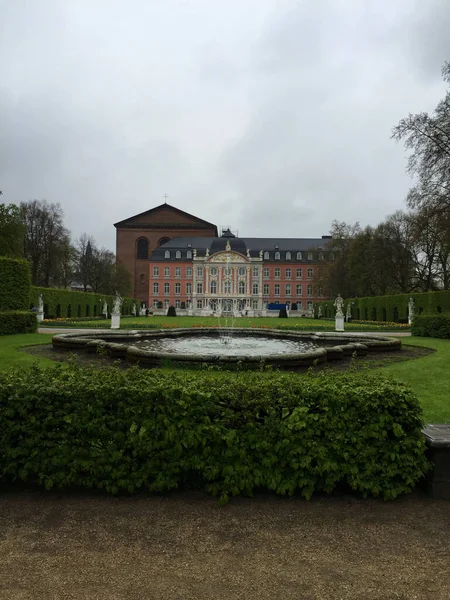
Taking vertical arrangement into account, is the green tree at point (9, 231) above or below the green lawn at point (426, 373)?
above

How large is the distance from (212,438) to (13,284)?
18067 mm

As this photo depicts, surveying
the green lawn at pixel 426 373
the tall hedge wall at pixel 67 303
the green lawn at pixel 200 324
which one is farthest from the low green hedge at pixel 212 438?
the tall hedge wall at pixel 67 303

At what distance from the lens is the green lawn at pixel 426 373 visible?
5660mm

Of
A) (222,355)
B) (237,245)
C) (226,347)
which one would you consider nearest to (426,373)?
(222,355)

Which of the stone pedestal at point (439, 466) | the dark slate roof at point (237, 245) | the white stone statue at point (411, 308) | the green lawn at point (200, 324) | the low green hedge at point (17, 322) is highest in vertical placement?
the dark slate roof at point (237, 245)

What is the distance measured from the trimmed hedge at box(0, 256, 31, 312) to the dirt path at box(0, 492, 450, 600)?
55.3ft

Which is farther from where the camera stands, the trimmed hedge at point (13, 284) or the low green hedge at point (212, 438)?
the trimmed hedge at point (13, 284)

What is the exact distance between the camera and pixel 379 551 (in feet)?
9.42

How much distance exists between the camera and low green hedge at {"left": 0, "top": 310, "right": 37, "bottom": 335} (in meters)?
16.5

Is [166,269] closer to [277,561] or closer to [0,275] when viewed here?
[0,275]

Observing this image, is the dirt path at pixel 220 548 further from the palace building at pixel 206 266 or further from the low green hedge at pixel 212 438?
the palace building at pixel 206 266

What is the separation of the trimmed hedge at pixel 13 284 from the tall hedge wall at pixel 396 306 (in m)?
20.5


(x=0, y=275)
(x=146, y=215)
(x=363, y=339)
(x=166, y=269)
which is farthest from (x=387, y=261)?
(x=146, y=215)

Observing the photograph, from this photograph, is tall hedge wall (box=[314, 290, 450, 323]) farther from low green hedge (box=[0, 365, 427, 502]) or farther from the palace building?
the palace building
